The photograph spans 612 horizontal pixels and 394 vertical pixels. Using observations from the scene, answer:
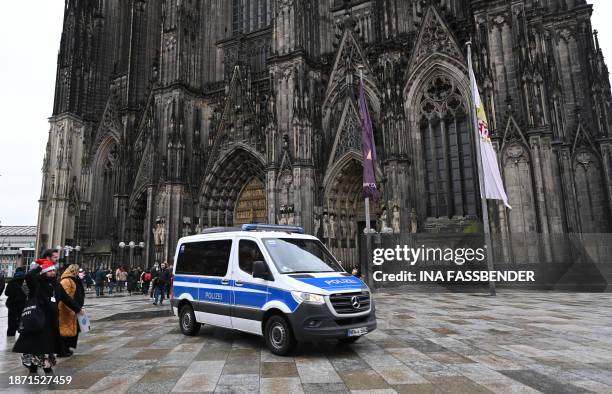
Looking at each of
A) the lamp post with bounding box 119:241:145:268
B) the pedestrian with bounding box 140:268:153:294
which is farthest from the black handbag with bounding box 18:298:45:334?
the lamp post with bounding box 119:241:145:268

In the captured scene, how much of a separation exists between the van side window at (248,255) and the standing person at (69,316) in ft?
8.77

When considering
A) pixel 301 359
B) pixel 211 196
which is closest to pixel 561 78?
pixel 211 196

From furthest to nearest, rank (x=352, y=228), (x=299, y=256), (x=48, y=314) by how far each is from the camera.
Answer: (x=352, y=228) < (x=299, y=256) < (x=48, y=314)

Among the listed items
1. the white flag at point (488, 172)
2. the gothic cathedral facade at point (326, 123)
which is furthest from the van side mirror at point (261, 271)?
the gothic cathedral facade at point (326, 123)

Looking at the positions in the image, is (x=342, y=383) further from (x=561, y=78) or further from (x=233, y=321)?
(x=561, y=78)

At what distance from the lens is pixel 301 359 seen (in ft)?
20.5

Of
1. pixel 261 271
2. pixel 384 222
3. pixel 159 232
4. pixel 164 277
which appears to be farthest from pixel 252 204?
pixel 261 271

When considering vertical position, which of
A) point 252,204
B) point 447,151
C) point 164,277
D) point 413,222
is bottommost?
point 164,277

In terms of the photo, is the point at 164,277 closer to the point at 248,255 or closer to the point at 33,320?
the point at 248,255

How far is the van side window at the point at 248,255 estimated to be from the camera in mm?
7273

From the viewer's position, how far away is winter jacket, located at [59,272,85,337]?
643 centimetres

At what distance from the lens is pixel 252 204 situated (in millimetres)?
29797

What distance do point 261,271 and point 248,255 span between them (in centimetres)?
75

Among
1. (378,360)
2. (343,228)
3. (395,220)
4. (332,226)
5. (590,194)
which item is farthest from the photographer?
(343,228)
